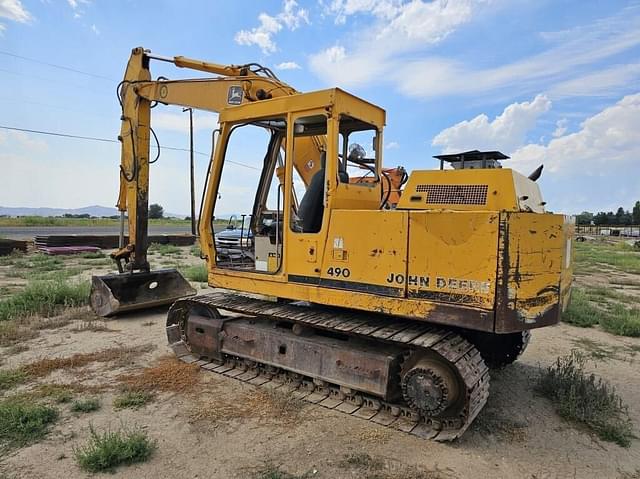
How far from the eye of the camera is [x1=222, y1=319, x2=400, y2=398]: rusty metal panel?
459 centimetres

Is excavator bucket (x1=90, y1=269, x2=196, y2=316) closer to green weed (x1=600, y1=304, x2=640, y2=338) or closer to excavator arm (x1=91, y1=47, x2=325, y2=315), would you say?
excavator arm (x1=91, y1=47, x2=325, y2=315)

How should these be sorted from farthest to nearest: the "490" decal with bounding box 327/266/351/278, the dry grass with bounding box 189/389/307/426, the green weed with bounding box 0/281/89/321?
1. the green weed with bounding box 0/281/89/321
2. the "490" decal with bounding box 327/266/351/278
3. the dry grass with bounding box 189/389/307/426

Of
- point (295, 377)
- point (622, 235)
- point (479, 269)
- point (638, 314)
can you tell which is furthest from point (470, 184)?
point (622, 235)

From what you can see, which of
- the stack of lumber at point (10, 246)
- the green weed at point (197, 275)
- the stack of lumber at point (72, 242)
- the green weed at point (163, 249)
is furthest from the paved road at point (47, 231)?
the green weed at point (197, 275)

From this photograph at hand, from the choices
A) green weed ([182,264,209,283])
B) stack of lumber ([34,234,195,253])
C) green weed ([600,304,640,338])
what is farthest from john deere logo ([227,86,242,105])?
stack of lumber ([34,234,195,253])

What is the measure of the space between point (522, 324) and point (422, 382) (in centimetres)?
104

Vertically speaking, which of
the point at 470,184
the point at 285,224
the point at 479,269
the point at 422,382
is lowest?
the point at 422,382

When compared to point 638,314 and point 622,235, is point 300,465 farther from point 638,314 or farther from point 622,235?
point 622,235

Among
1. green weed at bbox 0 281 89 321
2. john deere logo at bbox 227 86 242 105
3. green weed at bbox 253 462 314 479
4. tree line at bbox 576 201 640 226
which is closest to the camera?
green weed at bbox 253 462 314 479

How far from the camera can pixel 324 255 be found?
482 cm

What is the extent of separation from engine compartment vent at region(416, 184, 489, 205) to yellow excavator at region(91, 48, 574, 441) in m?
0.01

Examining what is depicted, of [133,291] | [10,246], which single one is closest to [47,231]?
[10,246]

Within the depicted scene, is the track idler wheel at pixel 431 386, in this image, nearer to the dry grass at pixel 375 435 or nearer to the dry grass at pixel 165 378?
the dry grass at pixel 375 435

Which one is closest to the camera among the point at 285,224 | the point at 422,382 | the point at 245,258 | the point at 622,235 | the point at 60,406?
the point at 422,382
